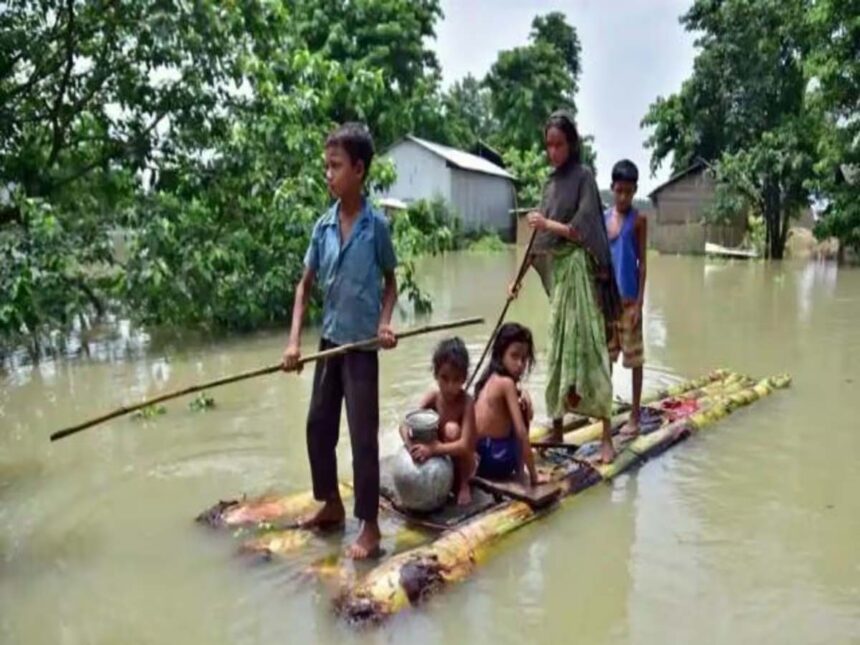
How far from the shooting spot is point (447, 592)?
3.59 metres

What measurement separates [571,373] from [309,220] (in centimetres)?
546

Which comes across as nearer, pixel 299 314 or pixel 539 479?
pixel 299 314

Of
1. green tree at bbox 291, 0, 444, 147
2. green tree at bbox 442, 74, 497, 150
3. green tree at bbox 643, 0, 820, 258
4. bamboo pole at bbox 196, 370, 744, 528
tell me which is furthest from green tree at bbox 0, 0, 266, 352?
green tree at bbox 442, 74, 497, 150

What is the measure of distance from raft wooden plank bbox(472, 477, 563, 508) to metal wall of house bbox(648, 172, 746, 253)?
24.4 meters

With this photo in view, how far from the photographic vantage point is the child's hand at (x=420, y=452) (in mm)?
4051

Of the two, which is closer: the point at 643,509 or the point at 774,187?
the point at 643,509

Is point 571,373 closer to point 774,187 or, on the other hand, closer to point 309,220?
point 309,220

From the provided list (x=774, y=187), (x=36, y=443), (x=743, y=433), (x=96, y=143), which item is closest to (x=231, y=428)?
(x=36, y=443)

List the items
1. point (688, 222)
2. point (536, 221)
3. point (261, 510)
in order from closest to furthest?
point (261, 510), point (536, 221), point (688, 222)

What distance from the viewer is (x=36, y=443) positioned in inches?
244

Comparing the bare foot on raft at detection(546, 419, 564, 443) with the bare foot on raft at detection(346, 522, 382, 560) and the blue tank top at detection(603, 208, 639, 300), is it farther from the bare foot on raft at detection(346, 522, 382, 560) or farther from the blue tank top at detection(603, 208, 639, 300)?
the bare foot on raft at detection(346, 522, 382, 560)

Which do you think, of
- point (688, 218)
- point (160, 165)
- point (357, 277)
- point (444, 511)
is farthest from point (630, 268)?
point (688, 218)

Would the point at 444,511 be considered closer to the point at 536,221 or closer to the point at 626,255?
the point at 536,221

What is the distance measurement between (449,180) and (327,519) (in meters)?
27.7
